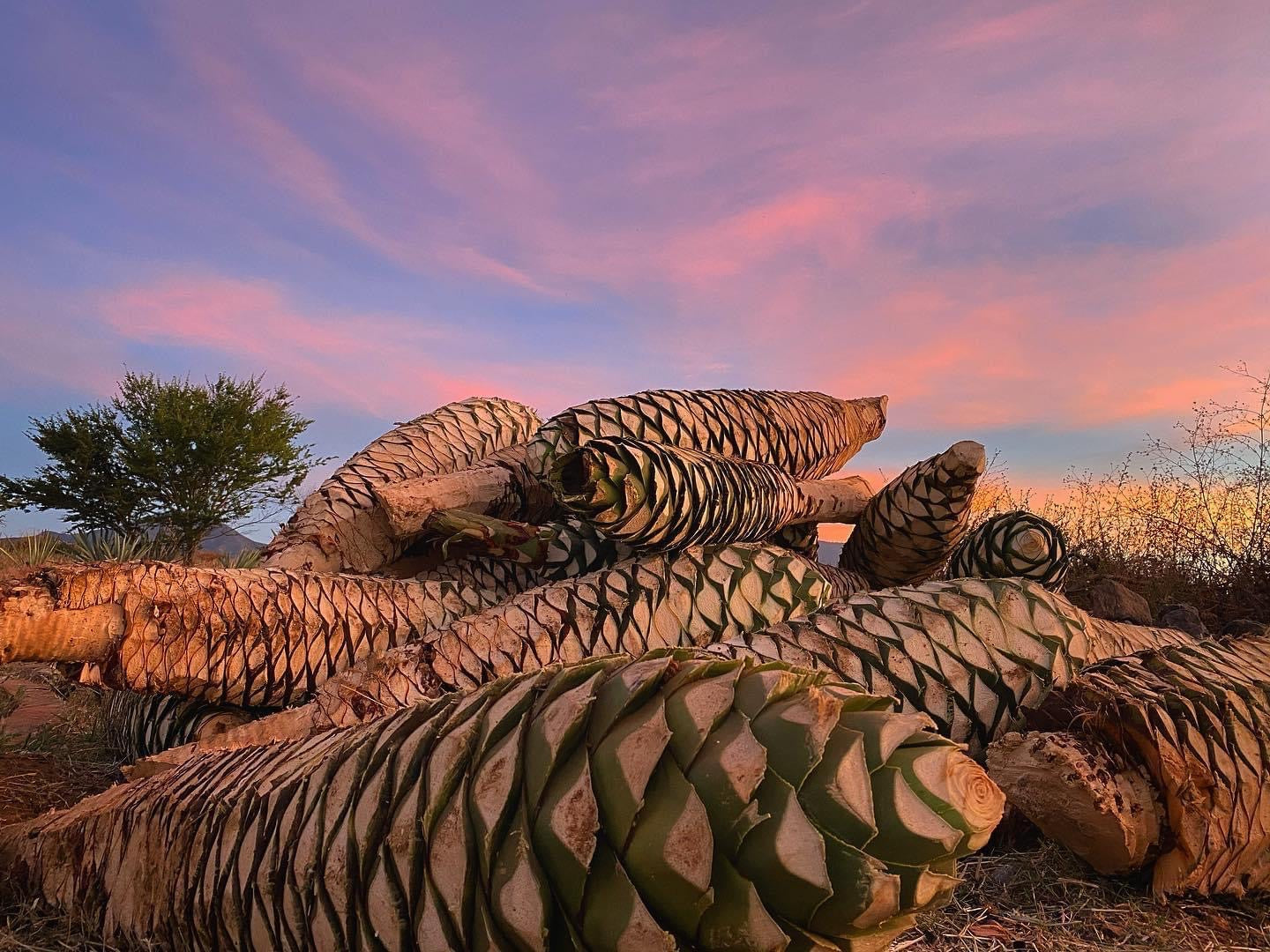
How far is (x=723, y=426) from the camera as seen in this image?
5.87 ft

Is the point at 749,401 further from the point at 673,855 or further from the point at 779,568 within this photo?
the point at 673,855

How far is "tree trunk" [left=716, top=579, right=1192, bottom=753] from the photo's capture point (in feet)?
3.68

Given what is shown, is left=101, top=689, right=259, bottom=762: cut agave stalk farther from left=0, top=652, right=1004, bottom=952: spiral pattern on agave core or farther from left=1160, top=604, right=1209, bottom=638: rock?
left=1160, top=604, right=1209, bottom=638: rock

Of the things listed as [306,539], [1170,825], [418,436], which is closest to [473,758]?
[1170,825]

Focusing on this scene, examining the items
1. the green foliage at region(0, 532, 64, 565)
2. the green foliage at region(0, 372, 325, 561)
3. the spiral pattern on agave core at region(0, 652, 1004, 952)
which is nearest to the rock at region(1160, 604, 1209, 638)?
the spiral pattern on agave core at region(0, 652, 1004, 952)

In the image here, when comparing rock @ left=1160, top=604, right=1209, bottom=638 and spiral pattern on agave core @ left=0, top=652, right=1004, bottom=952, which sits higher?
rock @ left=1160, top=604, right=1209, bottom=638

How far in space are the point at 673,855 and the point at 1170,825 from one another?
844 millimetres

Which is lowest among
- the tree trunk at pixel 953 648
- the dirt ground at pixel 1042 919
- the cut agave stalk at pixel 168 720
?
the cut agave stalk at pixel 168 720

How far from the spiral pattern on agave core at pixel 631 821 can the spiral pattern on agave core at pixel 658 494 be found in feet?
2.07

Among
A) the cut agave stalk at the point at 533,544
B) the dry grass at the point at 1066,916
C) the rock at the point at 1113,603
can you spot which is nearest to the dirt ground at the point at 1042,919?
the dry grass at the point at 1066,916

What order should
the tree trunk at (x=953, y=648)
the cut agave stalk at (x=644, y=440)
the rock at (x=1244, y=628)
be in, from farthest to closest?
the cut agave stalk at (x=644, y=440) → the rock at (x=1244, y=628) → the tree trunk at (x=953, y=648)

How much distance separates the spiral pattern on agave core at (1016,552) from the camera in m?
1.63

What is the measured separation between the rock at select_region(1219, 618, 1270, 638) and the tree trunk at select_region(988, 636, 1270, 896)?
53 cm

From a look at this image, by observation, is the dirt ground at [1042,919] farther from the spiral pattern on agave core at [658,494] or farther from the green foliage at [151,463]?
the green foliage at [151,463]
